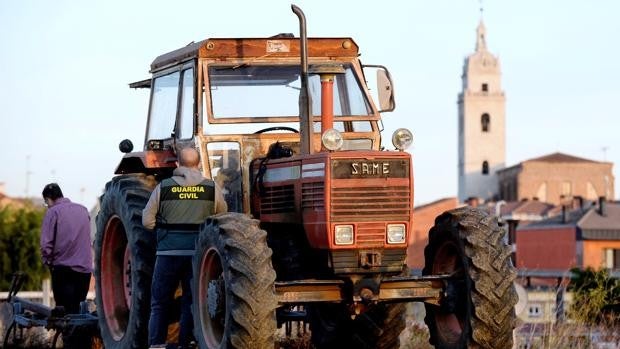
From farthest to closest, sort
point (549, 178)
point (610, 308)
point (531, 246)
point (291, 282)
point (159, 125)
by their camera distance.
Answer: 1. point (549, 178)
2. point (531, 246)
3. point (610, 308)
4. point (159, 125)
5. point (291, 282)

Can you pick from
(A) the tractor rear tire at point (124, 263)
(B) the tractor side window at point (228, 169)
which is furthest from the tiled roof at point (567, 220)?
(B) the tractor side window at point (228, 169)

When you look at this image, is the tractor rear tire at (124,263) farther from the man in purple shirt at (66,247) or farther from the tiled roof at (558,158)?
the tiled roof at (558,158)

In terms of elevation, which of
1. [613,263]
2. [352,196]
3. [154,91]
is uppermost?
[154,91]

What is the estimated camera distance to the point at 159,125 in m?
12.7

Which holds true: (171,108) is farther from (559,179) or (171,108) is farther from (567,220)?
(559,179)

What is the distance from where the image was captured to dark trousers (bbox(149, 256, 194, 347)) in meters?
11.1

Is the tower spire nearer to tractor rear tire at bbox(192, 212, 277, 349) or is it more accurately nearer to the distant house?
the distant house

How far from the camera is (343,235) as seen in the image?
1034 centimetres

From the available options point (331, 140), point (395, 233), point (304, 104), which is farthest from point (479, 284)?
point (304, 104)

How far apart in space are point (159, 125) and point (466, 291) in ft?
11.6

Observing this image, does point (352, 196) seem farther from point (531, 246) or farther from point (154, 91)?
point (531, 246)

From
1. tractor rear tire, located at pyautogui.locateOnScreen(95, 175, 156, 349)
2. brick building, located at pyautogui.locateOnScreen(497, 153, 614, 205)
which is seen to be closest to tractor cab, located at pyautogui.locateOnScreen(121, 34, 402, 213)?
tractor rear tire, located at pyautogui.locateOnScreen(95, 175, 156, 349)

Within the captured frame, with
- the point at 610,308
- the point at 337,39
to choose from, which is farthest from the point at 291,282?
the point at 610,308

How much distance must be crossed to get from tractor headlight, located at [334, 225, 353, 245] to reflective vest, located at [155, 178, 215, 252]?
1203 millimetres
